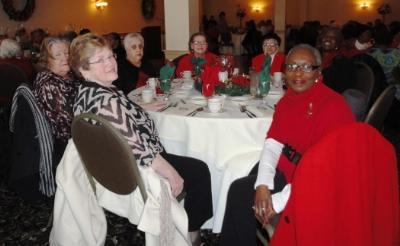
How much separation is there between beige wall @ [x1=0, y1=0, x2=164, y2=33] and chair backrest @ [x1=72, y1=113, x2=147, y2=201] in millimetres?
7540

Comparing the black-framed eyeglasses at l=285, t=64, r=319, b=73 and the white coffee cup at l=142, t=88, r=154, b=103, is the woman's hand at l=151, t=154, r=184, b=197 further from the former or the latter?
the white coffee cup at l=142, t=88, r=154, b=103

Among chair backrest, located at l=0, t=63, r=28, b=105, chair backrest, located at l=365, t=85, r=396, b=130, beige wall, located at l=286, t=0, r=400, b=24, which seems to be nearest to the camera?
chair backrest, located at l=365, t=85, r=396, b=130

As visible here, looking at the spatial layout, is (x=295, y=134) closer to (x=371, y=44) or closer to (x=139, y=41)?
(x=139, y=41)

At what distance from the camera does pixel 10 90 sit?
13.2 ft

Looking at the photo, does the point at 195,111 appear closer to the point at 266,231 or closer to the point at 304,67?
the point at 304,67

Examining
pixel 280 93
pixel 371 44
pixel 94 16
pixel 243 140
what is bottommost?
pixel 243 140

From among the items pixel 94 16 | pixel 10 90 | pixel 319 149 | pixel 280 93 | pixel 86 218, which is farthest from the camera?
pixel 94 16

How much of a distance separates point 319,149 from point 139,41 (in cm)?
267

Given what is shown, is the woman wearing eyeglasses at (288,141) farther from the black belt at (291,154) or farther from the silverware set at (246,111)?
the silverware set at (246,111)

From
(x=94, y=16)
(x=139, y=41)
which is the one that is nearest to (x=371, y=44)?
(x=139, y=41)

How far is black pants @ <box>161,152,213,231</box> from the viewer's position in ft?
6.97

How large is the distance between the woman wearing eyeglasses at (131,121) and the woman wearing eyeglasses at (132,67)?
1.37 m

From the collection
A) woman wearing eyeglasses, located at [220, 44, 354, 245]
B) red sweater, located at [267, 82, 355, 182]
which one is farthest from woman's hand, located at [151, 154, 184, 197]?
red sweater, located at [267, 82, 355, 182]

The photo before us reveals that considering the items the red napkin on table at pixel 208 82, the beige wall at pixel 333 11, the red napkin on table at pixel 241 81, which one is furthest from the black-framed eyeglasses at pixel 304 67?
the beige wall at pixel 333 11
